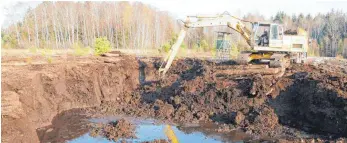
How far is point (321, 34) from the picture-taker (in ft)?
183

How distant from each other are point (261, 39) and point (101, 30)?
1228 inches

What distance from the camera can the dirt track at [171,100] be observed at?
9.66 metres

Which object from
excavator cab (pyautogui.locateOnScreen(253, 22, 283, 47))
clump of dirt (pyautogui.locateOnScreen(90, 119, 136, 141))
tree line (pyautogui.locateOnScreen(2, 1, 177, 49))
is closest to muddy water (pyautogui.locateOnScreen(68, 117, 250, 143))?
clump of dirt (pyautogui.locateOnScreen(90, 119, 136, 141))

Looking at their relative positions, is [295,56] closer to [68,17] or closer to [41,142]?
[41,142]

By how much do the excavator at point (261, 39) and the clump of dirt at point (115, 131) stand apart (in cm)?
568

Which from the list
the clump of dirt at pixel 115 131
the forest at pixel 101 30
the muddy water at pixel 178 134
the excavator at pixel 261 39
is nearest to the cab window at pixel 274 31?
the excavator at pixel 261 39

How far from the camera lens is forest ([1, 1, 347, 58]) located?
122ft

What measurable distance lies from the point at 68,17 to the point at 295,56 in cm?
3100

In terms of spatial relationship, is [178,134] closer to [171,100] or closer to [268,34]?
[171,100]

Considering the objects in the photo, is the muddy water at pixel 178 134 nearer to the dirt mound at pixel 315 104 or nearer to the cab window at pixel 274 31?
the dirt mound at pixel 315 104

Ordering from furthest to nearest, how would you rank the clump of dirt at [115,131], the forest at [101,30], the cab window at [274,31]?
the forest at [101,30] < the cab window at [274,31] < the clump of dirt at [115,131]

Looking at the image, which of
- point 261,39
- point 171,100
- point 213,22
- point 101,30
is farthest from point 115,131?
point 101,30

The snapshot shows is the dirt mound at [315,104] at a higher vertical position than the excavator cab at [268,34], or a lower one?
lower

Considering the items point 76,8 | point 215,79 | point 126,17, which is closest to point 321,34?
point 126,17
